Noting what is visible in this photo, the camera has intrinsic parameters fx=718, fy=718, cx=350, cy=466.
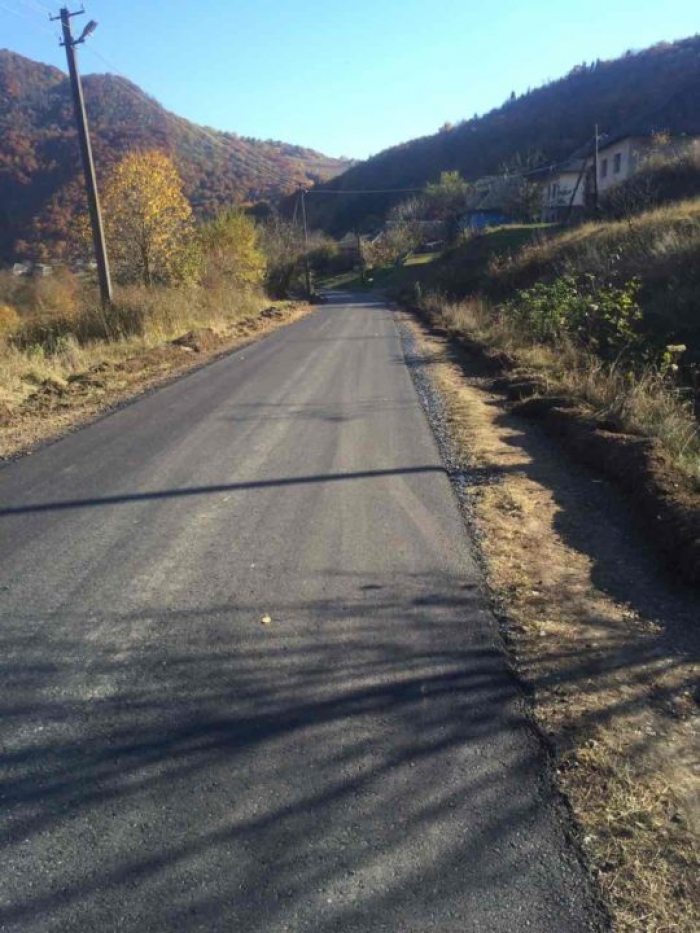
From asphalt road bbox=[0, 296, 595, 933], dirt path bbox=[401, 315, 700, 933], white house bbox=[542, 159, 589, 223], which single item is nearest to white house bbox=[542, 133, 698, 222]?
white house bbox=[542, 159, 589, 223]

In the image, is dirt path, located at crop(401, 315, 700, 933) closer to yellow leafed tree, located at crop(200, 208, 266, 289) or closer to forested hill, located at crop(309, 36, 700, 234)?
yellow leafed tree, located at crop(200, 208, 266, 289)

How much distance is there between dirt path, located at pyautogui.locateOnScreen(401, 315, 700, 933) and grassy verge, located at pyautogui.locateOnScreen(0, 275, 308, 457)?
20.5 ft

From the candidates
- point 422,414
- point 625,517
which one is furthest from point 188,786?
point 422,414

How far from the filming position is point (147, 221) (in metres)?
28.1

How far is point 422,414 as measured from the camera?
1039 cm

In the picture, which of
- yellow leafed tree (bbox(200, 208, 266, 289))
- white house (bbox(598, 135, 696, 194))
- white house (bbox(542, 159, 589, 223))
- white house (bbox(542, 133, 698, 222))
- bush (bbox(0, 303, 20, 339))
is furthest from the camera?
white house (bbox(542, 159, 589, 223))

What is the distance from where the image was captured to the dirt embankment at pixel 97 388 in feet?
32.7

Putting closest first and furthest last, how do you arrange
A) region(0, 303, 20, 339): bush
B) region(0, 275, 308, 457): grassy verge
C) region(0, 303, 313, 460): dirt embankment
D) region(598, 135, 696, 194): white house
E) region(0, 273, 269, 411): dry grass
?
region(0, 303, 313, 460): dirt embankment → region(0, 275, 308, 457): grassy verge → region(0, 273, 269, 411): dry grass → region(0, 303, 20, 339): bush → region(598, 135, 696, 194): white house

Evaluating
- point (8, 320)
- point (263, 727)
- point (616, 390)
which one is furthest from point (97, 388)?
point (8, 320)

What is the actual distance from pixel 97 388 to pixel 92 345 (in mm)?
5959

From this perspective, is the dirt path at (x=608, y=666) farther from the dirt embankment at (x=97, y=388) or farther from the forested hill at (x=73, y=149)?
the forested hill at (x=73, y=149)

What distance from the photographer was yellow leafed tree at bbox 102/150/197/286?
2781 centimetres

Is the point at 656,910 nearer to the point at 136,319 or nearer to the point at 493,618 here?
the point at 493,618

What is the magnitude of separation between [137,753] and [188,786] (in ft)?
1.07
